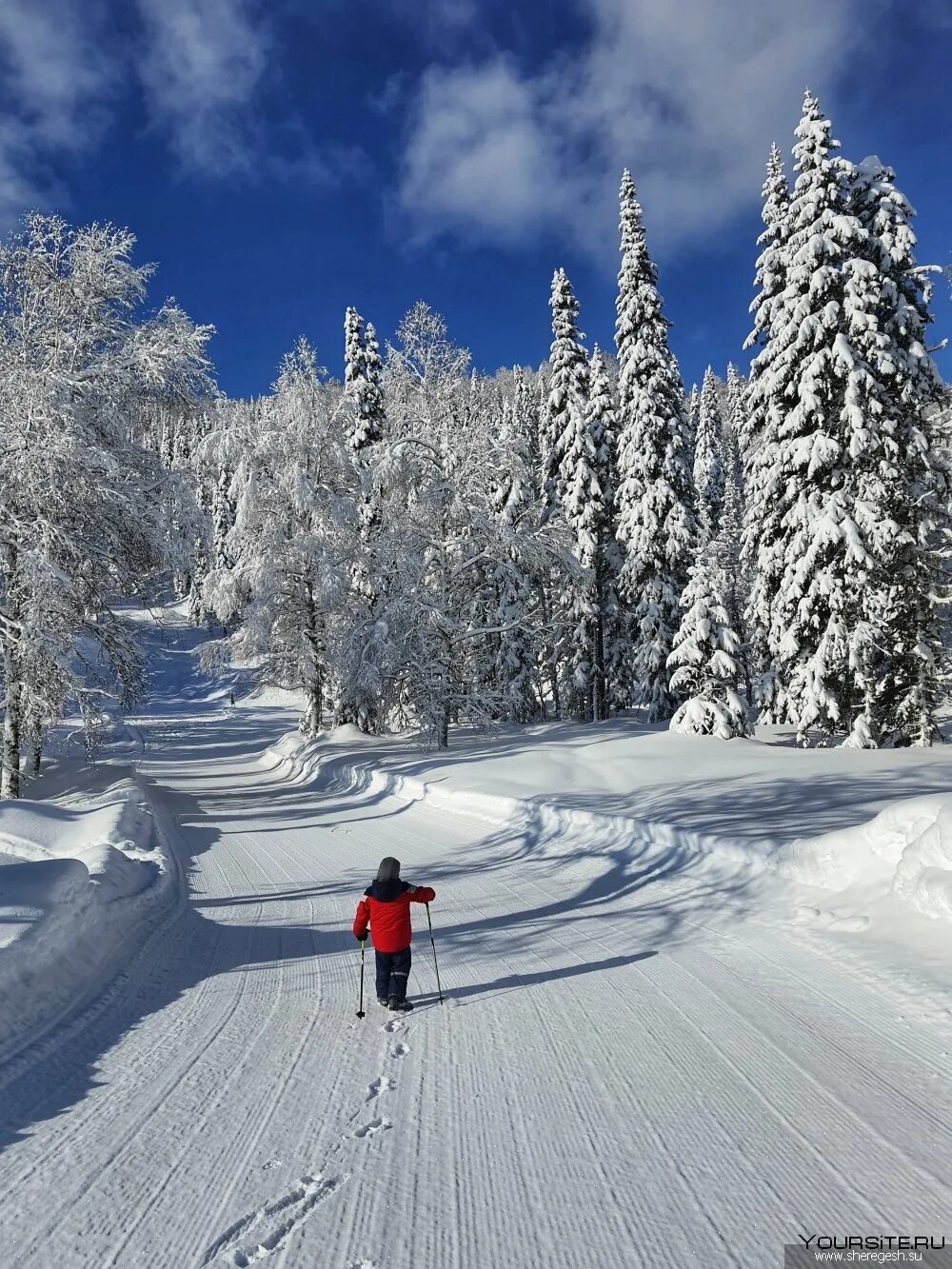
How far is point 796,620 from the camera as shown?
1828cm

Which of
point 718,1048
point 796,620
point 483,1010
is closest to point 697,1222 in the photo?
point 718,1048

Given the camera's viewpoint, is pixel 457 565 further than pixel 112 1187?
Yes

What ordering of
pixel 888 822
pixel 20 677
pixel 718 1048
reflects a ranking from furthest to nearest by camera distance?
pixel 20 677
pixel 888 822
pixel 718 1048

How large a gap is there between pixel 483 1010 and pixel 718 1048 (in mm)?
1626

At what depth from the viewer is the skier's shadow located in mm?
5465

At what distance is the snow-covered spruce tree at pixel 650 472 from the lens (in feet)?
92.6

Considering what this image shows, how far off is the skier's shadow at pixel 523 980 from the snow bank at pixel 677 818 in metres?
2.54

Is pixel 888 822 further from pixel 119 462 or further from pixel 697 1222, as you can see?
pixel 119 462

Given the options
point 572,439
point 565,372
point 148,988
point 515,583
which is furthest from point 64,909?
point 565,372

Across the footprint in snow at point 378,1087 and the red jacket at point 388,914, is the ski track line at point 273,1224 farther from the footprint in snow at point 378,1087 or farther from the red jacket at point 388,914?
the red jacket at point 388,914

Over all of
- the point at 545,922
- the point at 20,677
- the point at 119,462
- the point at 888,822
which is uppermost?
the point at 119,462

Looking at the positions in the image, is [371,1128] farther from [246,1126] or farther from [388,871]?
[388,871]

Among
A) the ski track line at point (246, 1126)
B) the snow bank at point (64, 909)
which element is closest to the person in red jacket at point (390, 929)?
the ski track line at point (246, 1126)

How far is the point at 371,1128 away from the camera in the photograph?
11.8ft
